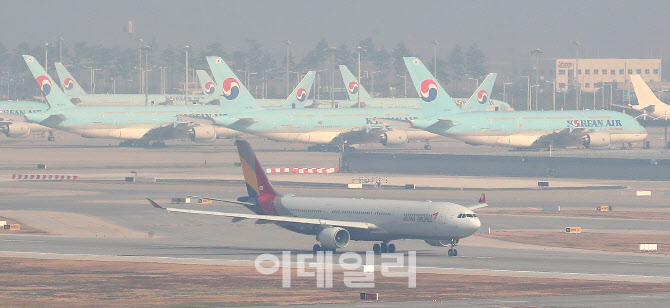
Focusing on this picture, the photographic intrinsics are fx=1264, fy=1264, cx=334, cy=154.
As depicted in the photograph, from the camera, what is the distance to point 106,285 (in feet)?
166

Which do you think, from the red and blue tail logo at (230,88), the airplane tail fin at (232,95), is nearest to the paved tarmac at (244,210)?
the airplane tail fin at (232,95)

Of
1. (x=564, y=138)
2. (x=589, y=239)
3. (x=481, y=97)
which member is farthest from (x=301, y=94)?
(x=589, y=239)

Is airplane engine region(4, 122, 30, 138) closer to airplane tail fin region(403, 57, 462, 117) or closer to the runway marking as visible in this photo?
airplane tail fin region(403, 57, 462, 117)

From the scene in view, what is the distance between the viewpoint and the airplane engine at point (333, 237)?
2419 inches

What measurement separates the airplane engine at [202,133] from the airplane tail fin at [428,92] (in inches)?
1326

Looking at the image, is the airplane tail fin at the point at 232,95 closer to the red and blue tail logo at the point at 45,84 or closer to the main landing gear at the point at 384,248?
the red and blue tail logo at the point at 45,84

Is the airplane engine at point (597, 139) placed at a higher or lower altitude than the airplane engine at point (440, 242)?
higher

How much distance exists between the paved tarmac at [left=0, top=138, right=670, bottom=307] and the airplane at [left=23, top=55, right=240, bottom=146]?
10.0 ft

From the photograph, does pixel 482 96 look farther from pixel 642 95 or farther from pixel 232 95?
pixel 232 95

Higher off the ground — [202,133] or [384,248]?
[202,133]

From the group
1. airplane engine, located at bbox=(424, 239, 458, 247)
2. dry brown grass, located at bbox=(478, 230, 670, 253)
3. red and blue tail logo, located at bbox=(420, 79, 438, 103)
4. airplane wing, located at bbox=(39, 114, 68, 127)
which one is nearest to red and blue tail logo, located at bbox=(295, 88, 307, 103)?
airplane wing, located at bbox=(39, 114, 68, 127)

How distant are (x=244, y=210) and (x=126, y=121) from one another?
83876 mm

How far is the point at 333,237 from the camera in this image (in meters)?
61.4

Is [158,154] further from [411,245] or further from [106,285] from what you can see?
[106,285]
